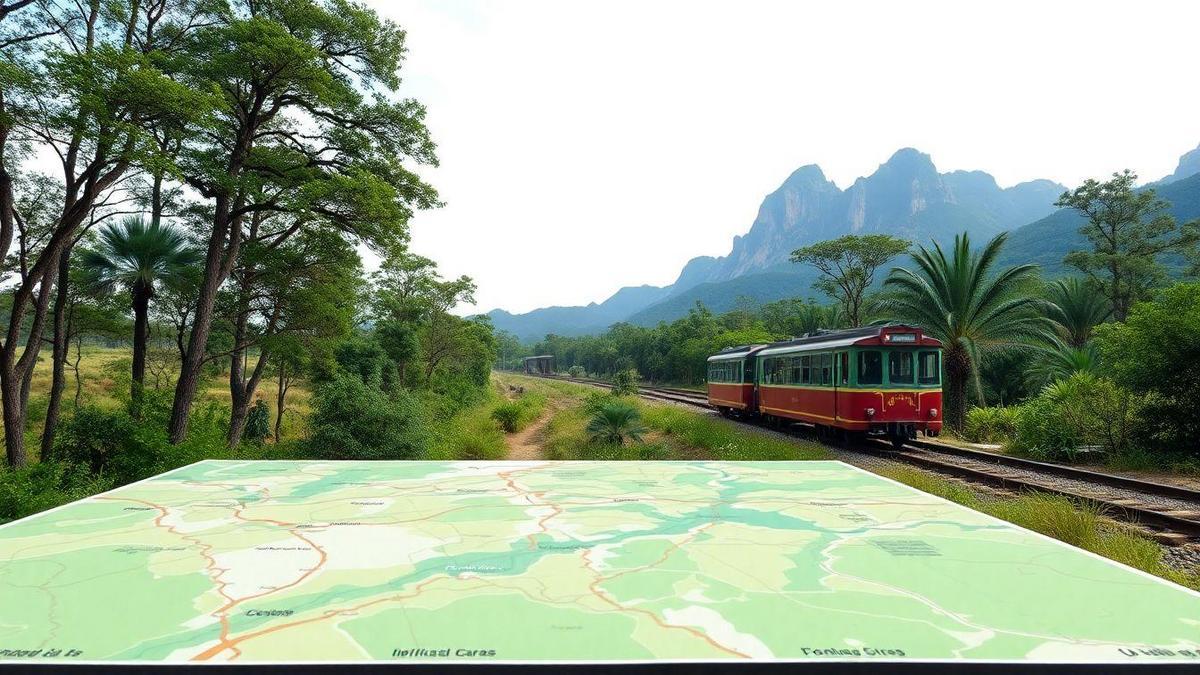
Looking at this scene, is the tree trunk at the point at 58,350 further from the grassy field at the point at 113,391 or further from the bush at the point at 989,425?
the bush at the point at 989,425

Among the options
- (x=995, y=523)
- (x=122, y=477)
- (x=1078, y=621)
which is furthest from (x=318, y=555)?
(x=122, y=477)

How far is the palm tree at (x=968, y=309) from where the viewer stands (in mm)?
19016

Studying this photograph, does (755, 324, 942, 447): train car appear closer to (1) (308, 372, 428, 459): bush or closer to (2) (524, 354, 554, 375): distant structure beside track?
(1) (308, 372, 428, 459): bush

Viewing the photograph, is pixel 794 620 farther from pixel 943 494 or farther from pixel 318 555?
pixel 943 494

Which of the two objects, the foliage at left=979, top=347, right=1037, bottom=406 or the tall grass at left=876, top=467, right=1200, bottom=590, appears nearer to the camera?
the tall grass at left=876, top=467, right=1200, bottom=590

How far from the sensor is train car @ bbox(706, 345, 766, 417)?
2128 centimetres

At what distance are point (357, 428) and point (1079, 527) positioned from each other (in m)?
14.6

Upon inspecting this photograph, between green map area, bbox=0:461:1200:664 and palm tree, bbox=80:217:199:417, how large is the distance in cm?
1274

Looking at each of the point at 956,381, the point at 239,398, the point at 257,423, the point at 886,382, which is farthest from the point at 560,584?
the point at 257,423

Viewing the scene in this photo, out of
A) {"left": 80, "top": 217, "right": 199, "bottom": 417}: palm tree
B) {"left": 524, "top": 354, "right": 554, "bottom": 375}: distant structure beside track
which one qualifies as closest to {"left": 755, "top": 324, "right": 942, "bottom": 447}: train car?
{"left": 80, "top": 217, "right": 199, "bottom": 417}: palm tree

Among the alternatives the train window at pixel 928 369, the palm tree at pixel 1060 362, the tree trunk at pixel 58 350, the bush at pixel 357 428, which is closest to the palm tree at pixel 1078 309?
the palm tree at pixel 1060 362

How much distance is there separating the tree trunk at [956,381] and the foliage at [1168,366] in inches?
267

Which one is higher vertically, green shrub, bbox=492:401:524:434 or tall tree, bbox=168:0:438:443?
tall tree, bbox=168:0:438:443

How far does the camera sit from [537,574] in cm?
354
